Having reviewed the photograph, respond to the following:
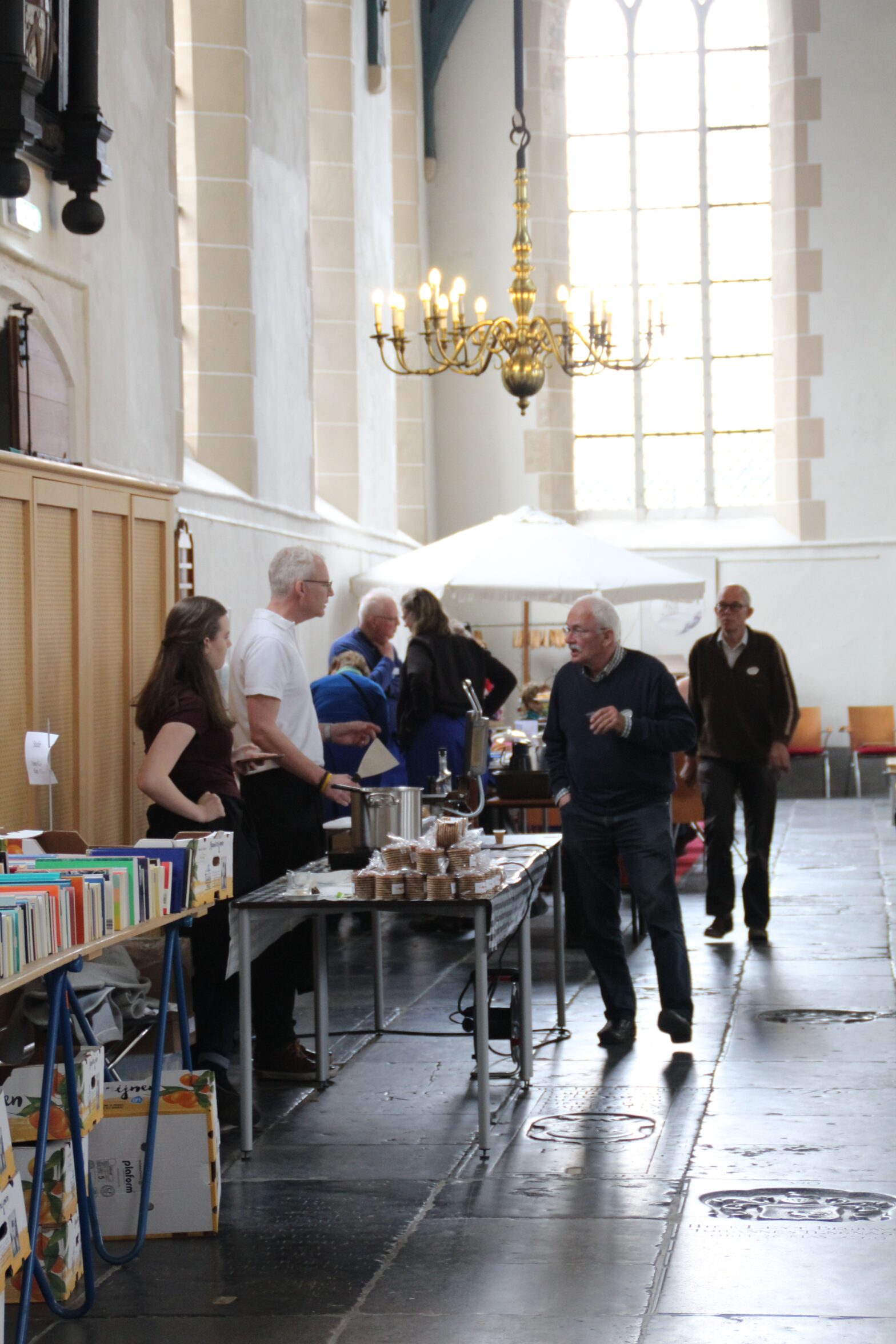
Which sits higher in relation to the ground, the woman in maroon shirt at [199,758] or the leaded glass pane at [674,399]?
the leaded glass pane at [674,399]

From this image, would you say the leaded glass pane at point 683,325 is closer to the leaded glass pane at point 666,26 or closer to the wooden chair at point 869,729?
the leaded glass pane at point 666,26

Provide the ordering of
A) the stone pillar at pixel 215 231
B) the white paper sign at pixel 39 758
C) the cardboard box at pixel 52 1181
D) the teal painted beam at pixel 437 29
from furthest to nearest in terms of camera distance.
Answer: the teal painted beam at pixel 437 29 < the stone pillar at pixel 215 231 < the white paper sign at pixel 39 758 < the cardboard box at pixel 52 1181

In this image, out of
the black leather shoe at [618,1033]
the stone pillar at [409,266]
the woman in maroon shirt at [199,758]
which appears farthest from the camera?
the stone pillar at [409,266]

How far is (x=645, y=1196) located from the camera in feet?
13.7

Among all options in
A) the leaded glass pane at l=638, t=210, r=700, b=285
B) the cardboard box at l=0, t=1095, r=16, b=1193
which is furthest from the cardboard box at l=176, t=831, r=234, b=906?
the leaded glass pane at l=638, t=210, r=700, b=285

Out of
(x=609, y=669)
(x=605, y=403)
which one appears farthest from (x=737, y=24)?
(x=609, y=669)

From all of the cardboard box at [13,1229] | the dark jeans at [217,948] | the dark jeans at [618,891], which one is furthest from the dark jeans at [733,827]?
the cardboard box at [13,1229]

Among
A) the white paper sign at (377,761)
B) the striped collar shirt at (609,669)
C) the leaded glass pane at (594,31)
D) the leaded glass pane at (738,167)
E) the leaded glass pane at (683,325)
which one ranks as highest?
the leaded glass pane at (594,31)

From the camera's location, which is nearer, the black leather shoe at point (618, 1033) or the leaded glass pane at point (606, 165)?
the black leather shoe at point (618, 1033)

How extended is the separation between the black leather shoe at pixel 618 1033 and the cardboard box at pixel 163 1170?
6.73ft

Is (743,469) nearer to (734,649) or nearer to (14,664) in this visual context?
(734,649)

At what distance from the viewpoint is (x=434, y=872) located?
465cm

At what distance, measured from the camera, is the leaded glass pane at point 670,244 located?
16.6 meters

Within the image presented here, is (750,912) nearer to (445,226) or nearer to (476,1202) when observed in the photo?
(476,1202)
